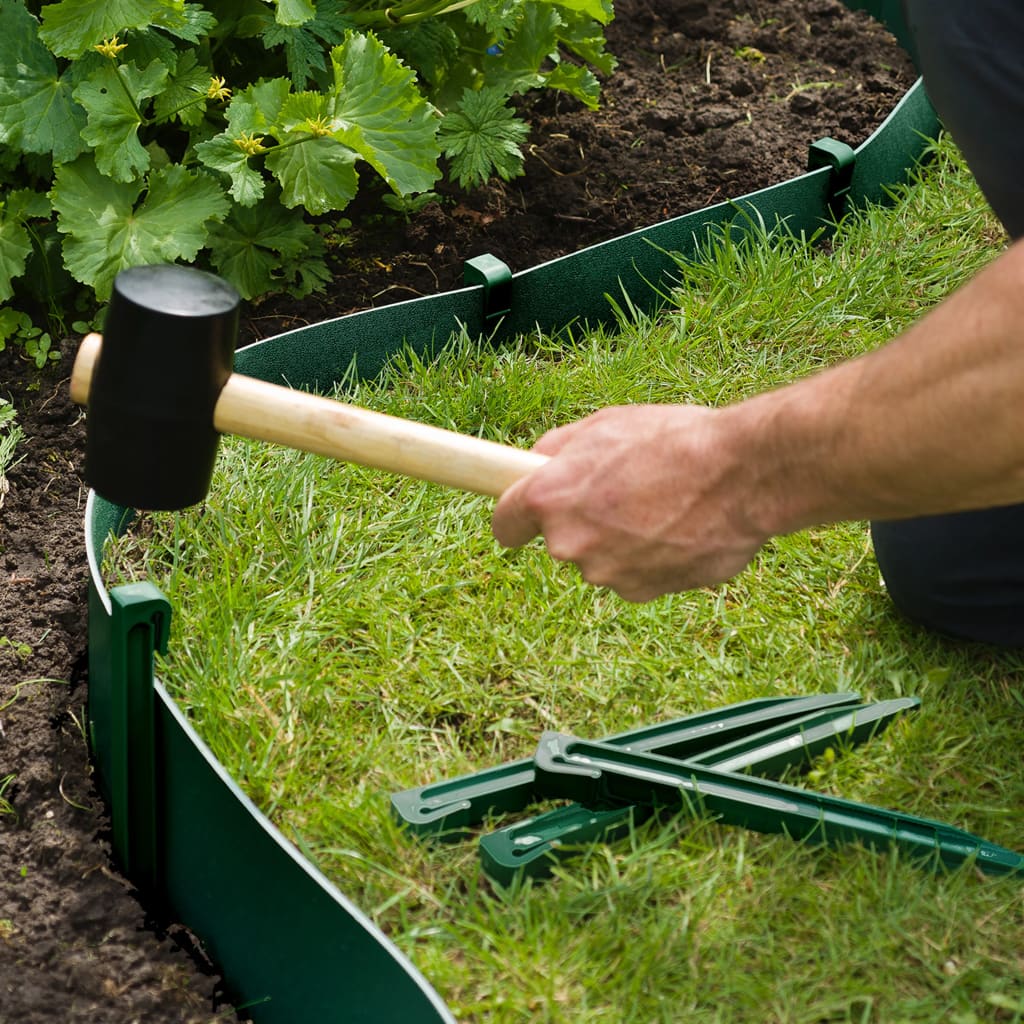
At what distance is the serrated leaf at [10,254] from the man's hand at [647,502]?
1.42 m

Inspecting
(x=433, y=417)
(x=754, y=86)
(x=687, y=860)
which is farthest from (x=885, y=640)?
(x=754, y=86)

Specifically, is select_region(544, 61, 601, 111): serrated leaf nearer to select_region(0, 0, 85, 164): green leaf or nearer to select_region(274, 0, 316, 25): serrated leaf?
select_region(274, 0, 316, 25): serrated leaf

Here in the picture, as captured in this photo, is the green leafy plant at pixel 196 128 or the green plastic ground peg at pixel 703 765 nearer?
the green plastic ground peg at pixel 703 765

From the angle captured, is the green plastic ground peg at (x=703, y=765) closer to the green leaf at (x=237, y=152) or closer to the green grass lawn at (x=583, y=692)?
the green grass lawn at (x=583, y=692)


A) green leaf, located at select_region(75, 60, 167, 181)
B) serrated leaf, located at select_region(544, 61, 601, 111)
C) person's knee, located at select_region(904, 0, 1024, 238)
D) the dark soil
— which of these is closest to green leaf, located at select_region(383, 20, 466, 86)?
serrated leaf, located at select_region(544, 61, 601, 111)

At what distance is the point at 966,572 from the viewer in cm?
226

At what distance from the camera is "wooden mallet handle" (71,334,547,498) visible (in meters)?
1.71

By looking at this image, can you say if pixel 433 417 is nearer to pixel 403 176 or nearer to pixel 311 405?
pixel 403 176

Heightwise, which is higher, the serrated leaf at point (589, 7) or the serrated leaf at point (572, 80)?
the serrated leaf at point (589, 7)

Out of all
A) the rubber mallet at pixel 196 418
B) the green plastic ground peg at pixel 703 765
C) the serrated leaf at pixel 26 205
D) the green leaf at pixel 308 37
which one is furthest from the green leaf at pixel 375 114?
the green plastic ground peg at pixel 703 765

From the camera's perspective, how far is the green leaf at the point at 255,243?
2805mm

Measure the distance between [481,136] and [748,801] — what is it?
5.55 feet

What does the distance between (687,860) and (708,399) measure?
1.21 m

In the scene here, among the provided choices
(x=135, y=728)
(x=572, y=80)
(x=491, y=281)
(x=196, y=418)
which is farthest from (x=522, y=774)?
(x=572, y=80)
